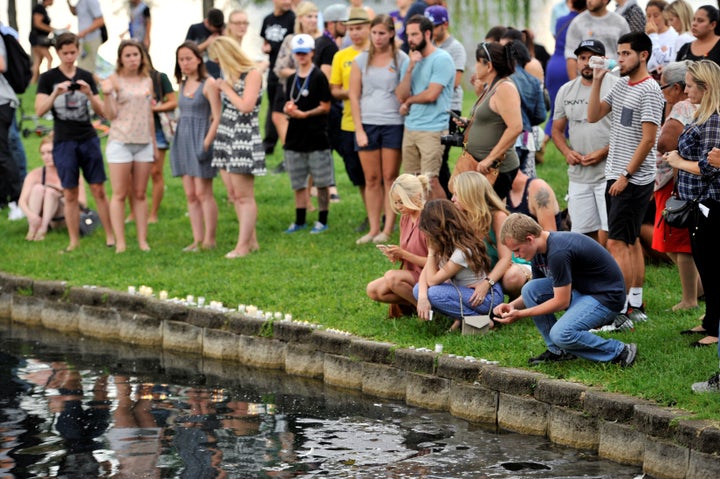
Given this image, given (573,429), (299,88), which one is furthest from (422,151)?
(573,429)

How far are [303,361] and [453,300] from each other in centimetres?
130

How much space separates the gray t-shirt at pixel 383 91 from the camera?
40.9 feet

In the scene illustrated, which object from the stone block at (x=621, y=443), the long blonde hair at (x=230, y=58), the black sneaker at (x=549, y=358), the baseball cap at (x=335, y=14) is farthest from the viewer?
the baseball cap at (x=335, y=14)

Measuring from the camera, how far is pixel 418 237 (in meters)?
9.57

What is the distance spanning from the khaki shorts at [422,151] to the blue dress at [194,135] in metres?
2.03

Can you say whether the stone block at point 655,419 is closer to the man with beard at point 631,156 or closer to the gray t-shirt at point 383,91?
the man with beard at point 631,156

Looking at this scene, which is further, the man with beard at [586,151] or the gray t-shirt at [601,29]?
the gray t-shirt at [601,29]

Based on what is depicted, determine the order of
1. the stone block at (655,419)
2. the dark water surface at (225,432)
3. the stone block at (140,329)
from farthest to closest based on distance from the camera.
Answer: the stone block at (140,329), the dark water surface at (225,432), the stone block at (655,419)

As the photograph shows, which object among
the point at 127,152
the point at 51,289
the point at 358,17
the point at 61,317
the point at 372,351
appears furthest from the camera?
the point at 358,17

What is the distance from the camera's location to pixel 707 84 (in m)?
8.09

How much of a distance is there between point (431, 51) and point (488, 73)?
1.98 meters

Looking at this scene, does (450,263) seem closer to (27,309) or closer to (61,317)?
(61,317)

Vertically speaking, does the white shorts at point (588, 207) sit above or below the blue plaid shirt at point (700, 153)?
below

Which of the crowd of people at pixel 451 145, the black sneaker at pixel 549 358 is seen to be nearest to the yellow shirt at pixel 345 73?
the crowd of people at pixel 451 145
